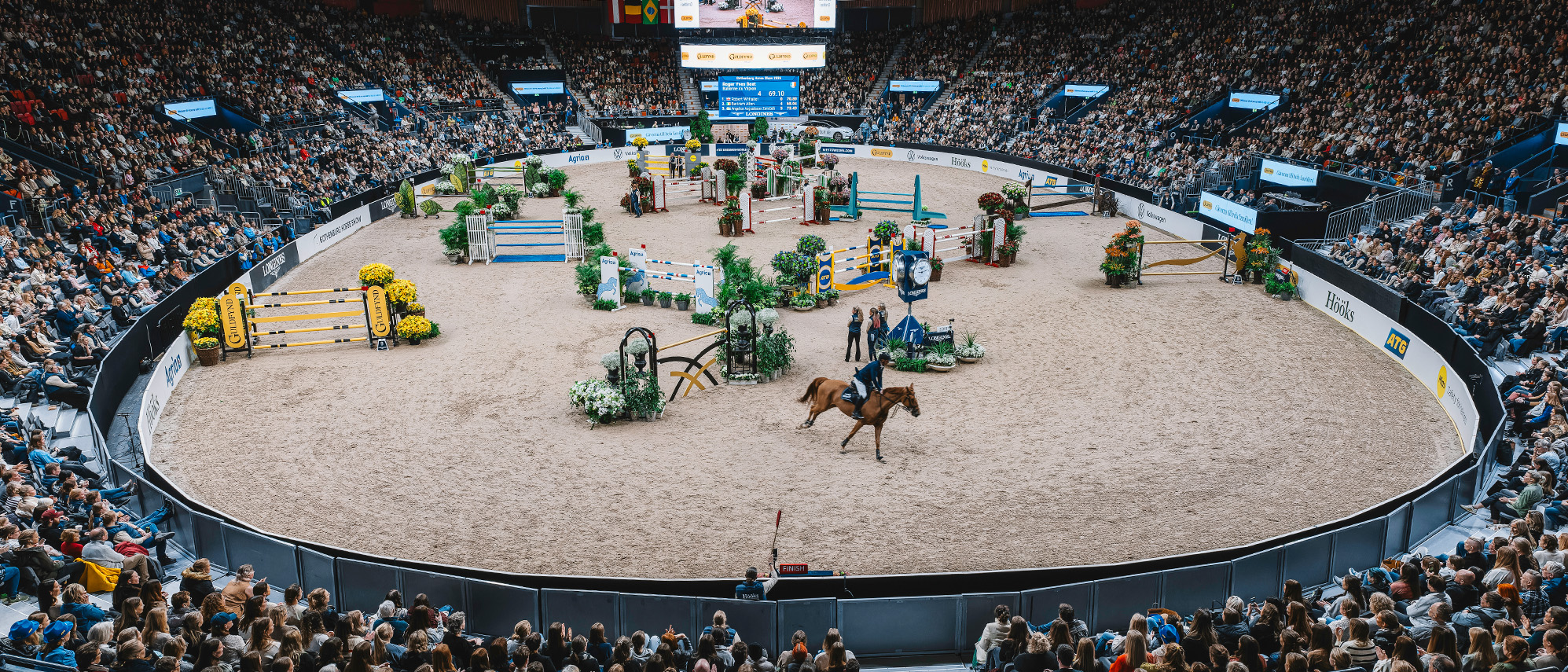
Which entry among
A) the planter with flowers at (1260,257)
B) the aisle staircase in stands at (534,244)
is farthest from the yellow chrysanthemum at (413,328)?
the planter with flowers at (1260,257)

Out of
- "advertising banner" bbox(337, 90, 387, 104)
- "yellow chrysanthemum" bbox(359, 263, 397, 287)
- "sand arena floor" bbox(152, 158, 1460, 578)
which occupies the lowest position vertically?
"sand arena floor" bbox(152, 158, 1460, 578)

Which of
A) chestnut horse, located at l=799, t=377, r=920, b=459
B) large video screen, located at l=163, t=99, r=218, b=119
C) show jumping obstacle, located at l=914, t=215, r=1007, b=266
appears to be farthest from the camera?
large video screen, located at l=163, t=99, r=218, b=119

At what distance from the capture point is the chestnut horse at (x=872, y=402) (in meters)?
14.8

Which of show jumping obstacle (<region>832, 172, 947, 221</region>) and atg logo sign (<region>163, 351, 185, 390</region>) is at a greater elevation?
show jumping obstacle (<region>832, 172, 947, 221</region>)

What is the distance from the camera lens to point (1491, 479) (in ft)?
43.5

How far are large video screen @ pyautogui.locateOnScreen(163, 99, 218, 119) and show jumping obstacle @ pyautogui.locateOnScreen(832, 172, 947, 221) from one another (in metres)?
23.5

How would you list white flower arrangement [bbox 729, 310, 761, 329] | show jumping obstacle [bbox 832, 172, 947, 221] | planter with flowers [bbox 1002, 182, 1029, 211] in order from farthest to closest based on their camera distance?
1. show jumping obstacle [bbox 832, 172, 947, 221]
2. planter with flowers [bbox 1002, 182, 1029, 211]
3. white flower arrangement [bbox 729, 310, 761, 329]

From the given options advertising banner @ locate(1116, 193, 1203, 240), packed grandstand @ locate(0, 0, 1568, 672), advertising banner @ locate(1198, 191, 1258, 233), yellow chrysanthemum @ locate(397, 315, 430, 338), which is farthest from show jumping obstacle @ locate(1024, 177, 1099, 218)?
yellow chrysanthemum @ locate(397, 315, 430, 338)

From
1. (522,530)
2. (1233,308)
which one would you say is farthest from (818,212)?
(522,530)

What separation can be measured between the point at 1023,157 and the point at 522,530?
3639 centimetres

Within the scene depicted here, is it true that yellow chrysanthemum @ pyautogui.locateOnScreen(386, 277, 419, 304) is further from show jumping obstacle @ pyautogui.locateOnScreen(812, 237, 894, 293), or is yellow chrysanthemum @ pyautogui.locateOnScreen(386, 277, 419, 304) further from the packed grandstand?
show jumping obstacle @ pyautogui.locateOnScreen(812, 237, 894, 293)

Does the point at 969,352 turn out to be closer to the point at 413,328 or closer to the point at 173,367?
the point at 413,328

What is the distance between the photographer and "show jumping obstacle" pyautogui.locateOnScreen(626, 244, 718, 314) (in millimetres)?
22469

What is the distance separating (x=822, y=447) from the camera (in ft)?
50.8
